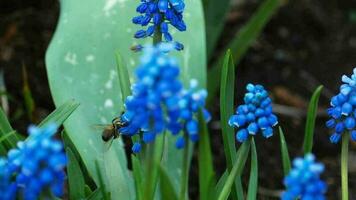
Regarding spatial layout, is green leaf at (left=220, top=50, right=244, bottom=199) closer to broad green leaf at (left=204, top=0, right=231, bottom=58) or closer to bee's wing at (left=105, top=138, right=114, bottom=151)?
bee's wing at (left=105, top=138, right=114, bottom=151)

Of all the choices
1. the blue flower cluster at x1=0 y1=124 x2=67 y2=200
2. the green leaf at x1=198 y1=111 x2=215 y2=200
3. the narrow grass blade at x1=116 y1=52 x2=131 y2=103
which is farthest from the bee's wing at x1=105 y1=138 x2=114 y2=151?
the blue flower cluster at x1=0 y1=124 x2=67 y2=200

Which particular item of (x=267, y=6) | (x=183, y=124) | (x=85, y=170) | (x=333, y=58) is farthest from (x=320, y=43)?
(x=183, y=124)

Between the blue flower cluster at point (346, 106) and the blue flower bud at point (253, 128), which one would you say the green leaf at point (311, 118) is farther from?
the blue flower bud at point (253, 128)

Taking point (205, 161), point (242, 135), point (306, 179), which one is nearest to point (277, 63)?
point (242, 135)

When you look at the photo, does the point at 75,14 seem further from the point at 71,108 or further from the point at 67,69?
the point at 71,108

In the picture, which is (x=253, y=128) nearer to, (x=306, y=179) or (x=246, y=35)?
(x=306, y=179)
